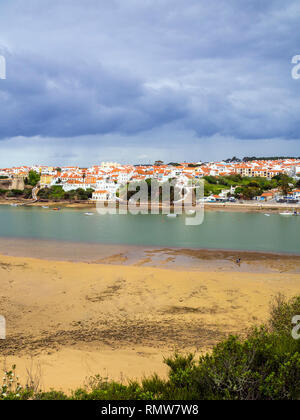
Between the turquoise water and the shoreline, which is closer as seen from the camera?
the shoreline

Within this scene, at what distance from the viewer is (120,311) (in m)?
8.53

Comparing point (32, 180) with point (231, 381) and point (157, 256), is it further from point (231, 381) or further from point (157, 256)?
point (231, 381)

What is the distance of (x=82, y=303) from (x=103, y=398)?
5.96 m

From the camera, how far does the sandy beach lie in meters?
5.85

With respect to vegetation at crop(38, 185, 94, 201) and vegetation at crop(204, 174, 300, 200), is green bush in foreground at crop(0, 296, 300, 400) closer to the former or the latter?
vegetation at crop(204, 174, 300, 200)

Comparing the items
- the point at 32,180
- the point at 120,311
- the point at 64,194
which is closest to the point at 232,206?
the point at 64,194

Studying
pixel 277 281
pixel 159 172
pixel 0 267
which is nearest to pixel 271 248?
pixel 277 281

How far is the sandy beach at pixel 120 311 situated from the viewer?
5.85 meters

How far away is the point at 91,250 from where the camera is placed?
1775cm

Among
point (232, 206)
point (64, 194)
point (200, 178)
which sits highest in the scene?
point (200, 178)

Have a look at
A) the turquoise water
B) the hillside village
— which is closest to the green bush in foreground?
the turquoise water

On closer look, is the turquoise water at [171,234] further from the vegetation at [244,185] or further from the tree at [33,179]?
the tree at [33,179]
